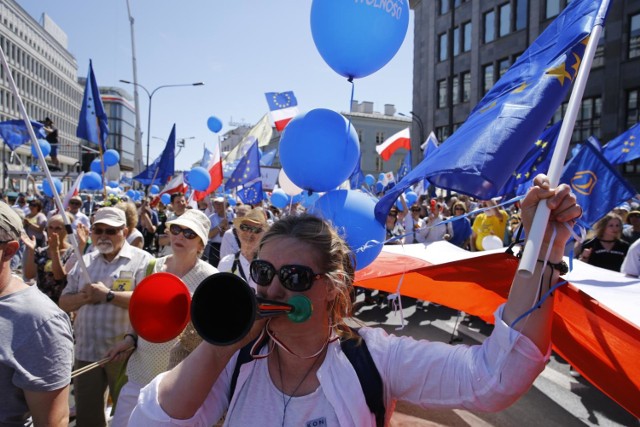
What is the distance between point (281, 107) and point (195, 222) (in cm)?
612

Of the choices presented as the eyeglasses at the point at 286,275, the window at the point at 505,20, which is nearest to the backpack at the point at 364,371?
the eyeglasses at the point at 286,275

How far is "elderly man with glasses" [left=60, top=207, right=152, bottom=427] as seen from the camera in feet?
10.5

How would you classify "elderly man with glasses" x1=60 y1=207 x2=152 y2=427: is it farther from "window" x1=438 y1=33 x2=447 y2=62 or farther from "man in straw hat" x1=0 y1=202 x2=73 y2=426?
"window" x1=438 y1=33 x2=447 y2=62

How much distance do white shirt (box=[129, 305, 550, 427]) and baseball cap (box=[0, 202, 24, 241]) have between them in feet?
3.63

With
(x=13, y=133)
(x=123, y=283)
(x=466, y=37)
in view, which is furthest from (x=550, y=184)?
(x=466, y=37)

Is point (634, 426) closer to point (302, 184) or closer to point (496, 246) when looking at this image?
point (496, 246)

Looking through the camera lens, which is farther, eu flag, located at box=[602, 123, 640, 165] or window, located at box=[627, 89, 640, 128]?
window, located at box=[627, 89, 640, 128]

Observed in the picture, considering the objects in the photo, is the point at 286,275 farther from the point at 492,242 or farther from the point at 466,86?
the point at 466,86

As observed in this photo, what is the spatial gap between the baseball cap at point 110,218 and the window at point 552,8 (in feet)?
88.6

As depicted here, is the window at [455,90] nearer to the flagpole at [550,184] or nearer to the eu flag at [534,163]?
the eu flag at [534,163]

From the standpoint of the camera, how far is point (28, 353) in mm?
1927

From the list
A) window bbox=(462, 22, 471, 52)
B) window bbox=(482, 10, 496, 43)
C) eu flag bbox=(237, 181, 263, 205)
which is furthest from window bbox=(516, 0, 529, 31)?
eu flag bbox=(237, 181, 263, 205)

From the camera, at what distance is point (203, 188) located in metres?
9.58

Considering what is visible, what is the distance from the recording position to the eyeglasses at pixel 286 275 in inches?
56.4
